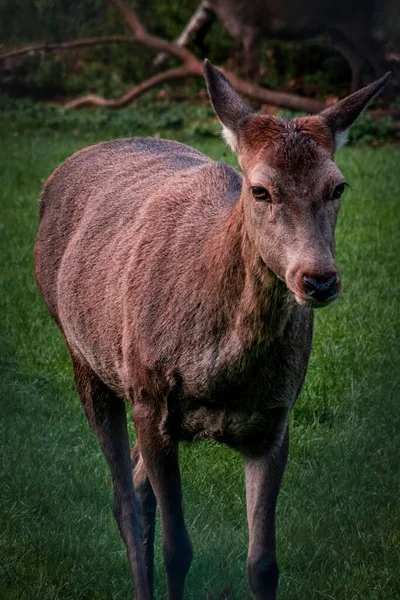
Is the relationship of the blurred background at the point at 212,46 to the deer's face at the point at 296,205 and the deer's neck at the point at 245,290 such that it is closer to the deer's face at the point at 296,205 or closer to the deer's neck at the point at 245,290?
the deer's neck at the point at 245,290

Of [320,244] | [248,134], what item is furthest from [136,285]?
[320,244]

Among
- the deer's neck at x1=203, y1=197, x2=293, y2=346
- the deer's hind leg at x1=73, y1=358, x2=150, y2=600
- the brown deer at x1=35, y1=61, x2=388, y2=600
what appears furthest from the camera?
the deer's hind leg at x1=73, y1=358, x2=150, y2=600

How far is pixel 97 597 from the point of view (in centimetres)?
521

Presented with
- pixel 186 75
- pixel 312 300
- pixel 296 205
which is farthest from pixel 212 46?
pixel 312 300

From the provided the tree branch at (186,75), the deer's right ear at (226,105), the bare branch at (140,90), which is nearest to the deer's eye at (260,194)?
the deer's right ear at (226,105)

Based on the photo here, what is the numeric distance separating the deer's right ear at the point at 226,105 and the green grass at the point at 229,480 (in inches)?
85.3

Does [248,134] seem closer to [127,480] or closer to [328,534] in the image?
[127,480]

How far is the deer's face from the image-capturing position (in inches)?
155

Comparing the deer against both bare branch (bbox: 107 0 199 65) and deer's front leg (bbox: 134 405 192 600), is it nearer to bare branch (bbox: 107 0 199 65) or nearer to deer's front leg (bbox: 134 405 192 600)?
bare branch (bbox: 107 0 199 65)

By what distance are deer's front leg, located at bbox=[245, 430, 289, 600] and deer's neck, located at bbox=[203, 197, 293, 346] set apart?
1.99ft

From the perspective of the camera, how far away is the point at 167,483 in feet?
15.9

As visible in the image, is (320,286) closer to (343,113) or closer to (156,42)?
(343,113)

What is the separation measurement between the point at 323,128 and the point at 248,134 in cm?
29

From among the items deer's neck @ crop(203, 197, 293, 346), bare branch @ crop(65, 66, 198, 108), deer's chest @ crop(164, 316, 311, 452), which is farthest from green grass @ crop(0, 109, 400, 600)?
bare branch @ crop(65, 66, 198, 108)
